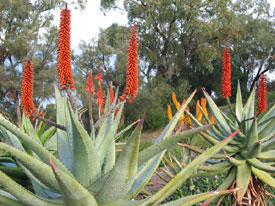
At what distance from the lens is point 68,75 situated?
1.55m

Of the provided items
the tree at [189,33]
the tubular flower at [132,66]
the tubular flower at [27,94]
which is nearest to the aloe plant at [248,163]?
the tubular flower at [132,66]

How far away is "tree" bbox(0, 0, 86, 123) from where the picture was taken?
1515cm

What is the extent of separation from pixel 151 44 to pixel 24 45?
9360 millimetres

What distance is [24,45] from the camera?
15.2 m

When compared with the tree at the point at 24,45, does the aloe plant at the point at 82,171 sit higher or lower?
lower

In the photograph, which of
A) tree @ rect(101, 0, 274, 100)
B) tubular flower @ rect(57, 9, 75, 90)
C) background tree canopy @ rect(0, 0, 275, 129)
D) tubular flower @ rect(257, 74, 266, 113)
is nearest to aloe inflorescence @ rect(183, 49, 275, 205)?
tubular flower @ rect(257, 74, 266, 113)

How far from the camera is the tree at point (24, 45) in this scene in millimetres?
15148

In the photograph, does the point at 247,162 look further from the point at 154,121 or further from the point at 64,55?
the point at 154,121

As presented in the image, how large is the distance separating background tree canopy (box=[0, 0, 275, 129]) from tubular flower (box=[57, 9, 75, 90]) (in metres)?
11.5

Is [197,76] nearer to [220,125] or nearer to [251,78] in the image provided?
[251,78]

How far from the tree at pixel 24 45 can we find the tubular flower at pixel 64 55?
45.9 ft

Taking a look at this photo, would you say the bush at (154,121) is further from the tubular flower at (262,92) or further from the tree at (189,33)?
the tubular flower at (262,92)

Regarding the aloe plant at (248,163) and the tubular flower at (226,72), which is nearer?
the aloe plant at (248,163)

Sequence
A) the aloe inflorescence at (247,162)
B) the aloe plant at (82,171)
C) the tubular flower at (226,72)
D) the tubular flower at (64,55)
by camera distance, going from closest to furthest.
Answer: the aloe plant at (82,171), the tubular flower at (64,55), the aloe inflorescence at (247,162), the tubular flower at (226,72)
